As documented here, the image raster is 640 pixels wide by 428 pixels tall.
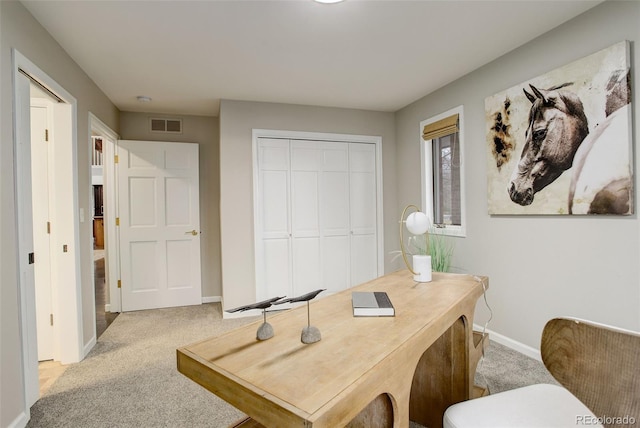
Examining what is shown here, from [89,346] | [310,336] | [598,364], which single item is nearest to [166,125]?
[89,346]

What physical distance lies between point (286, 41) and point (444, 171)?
7.07 feet

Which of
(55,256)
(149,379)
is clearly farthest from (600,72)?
(55,256)

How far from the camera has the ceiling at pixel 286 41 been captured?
2.10 metres

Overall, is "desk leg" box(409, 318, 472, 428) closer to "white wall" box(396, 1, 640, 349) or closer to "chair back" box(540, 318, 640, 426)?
"chair back" box(540, 318, 640, 426)

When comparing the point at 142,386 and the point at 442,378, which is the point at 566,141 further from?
the point at 142,386

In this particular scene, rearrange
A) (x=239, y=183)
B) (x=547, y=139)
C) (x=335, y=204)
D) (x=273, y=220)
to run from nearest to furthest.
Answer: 1. (x=547, y=139)
2. (x=239, y=183)
3. (x=273, y=220)
4. (x=335, y=204)

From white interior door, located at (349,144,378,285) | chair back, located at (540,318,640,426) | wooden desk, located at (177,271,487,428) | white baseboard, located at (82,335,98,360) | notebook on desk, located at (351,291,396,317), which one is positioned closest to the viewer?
wooden desk, located at (177,271,487,428)

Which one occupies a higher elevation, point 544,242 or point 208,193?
point 208,193

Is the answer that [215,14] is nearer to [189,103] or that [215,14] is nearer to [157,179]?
[189,103]

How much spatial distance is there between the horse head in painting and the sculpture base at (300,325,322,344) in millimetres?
2178

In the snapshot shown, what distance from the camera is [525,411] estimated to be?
1.11 meters

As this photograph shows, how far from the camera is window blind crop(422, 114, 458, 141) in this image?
3.34 metres

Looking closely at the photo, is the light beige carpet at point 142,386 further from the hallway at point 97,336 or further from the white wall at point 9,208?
the white wall at point 9,208

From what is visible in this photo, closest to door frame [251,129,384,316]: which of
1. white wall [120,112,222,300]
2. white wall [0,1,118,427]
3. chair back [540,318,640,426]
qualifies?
white wall [120,112,222,300]
